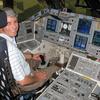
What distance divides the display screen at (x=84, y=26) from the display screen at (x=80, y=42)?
71 mm

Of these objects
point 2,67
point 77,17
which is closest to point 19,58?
point 2,67

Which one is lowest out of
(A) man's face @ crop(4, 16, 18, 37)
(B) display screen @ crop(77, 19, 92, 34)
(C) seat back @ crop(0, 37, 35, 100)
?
(C) seat back @ crop(0, 37, 35, 100)

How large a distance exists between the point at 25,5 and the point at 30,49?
186cm

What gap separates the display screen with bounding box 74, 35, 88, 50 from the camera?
270 cm

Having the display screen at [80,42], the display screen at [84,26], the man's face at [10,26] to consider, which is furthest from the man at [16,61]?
the display screen at [84,26]

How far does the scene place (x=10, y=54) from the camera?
2.12 meters

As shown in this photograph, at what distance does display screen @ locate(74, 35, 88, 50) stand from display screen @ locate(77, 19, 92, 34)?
0.23 feet

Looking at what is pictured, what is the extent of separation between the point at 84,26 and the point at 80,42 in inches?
7.6

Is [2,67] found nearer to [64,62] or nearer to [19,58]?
[19,58]

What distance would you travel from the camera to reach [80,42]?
2.73 meters

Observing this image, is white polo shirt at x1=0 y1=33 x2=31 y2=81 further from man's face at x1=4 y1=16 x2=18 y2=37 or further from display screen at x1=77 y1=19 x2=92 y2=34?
display screen at x1=77 y1=19 x2=92 y2=34

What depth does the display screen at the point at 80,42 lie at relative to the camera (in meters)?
2.70

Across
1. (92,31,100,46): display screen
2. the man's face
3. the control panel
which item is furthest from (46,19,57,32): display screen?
the man's face

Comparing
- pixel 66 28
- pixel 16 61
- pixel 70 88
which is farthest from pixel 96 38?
pixel 16 61
